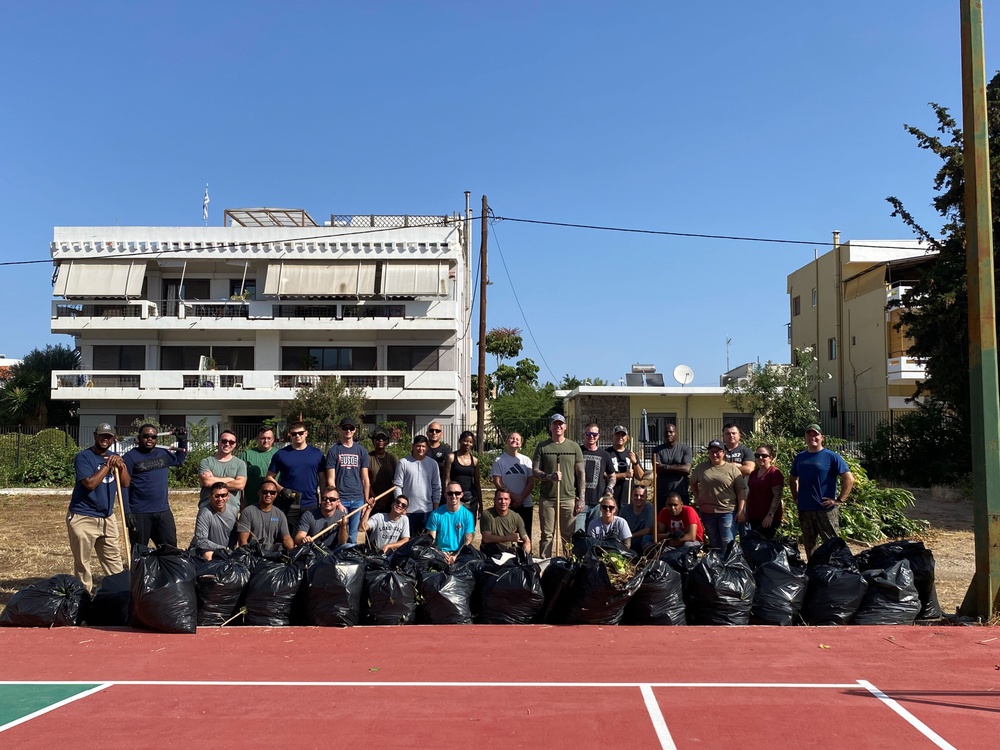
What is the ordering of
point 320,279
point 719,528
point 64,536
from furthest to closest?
point 320,279, point 64,536, point 719,528

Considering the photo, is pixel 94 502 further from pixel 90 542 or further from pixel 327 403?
pixel 327 403

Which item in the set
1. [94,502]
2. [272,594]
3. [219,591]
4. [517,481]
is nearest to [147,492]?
[94,502]

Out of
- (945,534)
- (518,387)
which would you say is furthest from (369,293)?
(945,534)

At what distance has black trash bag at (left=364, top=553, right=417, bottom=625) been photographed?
310 inches

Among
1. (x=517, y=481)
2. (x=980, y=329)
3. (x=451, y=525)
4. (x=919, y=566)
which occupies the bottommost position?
(x=919, y=566)

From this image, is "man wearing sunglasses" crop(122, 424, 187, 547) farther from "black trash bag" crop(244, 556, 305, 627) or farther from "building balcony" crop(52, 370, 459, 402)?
"building balcony" crop(52, 370, 459, 402)

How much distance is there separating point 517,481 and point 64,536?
378 inches

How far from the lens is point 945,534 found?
47.6 feet

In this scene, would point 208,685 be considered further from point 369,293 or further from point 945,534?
point 369,293

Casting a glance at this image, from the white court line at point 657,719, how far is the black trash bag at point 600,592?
1755 mm

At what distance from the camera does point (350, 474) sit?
965 cm

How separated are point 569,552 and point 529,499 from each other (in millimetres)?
948

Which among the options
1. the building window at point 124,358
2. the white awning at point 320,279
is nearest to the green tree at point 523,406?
the white awning at point 320,279

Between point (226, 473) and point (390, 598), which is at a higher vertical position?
point (226, 473)
